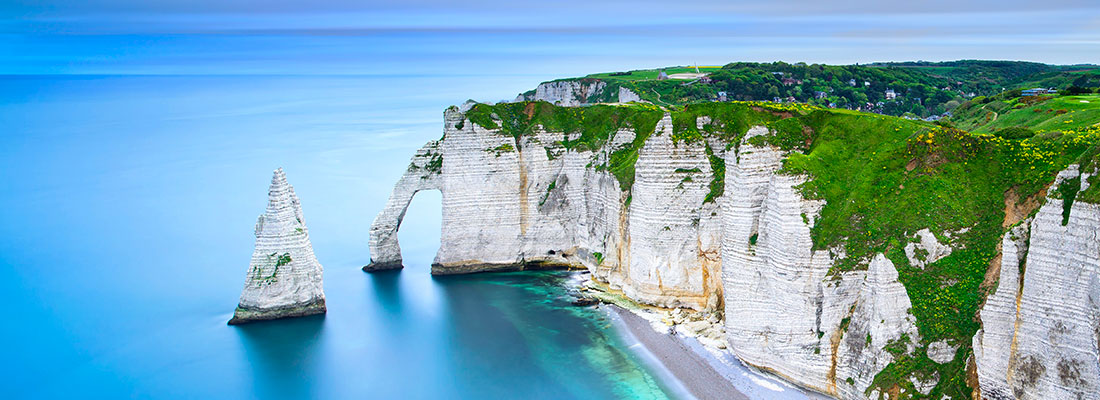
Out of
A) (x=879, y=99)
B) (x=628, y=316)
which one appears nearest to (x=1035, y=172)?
(x=628, y=316)

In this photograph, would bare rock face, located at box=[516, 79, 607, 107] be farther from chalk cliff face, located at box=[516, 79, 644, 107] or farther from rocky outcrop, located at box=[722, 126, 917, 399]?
rocky outcrop, located at box=[722, 126, 917, 399]

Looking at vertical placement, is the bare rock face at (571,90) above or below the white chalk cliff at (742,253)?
above

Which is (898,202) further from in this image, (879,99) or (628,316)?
(879,99)

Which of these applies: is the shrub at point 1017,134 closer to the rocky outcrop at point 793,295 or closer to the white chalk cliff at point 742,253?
the white chalk cliff at point 742,253

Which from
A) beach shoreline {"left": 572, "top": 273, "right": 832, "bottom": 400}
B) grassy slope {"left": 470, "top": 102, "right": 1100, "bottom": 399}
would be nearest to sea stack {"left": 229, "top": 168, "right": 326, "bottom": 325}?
beach shoreline {"left": 572, "top": 273, "right": 832, "bottom": 400}

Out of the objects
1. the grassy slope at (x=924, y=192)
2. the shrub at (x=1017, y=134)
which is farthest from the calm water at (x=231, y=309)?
the shrub at (x=1017, y=134)

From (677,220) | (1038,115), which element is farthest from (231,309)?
(1038,115)
